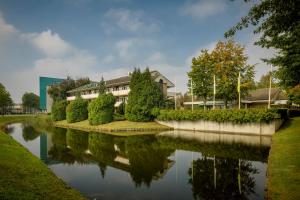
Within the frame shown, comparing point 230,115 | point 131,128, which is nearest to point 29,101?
point 131,128

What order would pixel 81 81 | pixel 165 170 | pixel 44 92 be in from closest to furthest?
1. pixel 165 170
2. pixel 81 81
3. pixel 44 92

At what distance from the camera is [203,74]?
39.7m

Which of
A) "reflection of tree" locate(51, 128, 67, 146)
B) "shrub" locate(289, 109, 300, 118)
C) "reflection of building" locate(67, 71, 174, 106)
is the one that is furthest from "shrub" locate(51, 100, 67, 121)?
"shrub" locate(289, 109, 300, 118)

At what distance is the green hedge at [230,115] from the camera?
27812 millimetres

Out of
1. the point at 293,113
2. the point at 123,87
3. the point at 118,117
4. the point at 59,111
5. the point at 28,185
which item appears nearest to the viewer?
the point at 28,185

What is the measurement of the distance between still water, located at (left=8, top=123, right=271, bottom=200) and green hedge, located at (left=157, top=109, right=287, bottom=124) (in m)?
6.34

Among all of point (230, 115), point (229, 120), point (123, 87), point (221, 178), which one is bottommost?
point (221, 178)

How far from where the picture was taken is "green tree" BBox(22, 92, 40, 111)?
423 feet

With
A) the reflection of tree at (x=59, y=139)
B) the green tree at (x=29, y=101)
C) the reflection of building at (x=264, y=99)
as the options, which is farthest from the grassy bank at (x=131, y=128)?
the green tree at (x=29, y=101)

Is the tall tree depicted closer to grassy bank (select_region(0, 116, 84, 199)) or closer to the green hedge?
the green hedge

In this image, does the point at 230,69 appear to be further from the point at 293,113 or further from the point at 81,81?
the point at 81,81

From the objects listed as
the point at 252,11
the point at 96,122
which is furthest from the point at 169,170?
the point at 96,122

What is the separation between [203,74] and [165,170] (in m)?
27.9

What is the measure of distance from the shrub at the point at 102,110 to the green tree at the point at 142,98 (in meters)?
3.88
